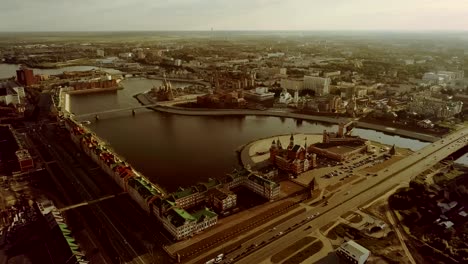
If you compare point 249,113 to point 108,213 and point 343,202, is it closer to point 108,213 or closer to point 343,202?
point 343,202

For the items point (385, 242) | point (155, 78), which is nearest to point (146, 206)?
point (385, 242)

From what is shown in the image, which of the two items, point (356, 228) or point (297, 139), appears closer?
point (356, 228)

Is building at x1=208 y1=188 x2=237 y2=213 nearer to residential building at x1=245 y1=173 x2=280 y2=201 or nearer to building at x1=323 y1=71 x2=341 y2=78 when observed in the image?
residential building at x1=245 y1=173 x2=280 y2=201

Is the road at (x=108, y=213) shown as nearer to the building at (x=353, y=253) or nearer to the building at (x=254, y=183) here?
the building at (x=254, y=183)

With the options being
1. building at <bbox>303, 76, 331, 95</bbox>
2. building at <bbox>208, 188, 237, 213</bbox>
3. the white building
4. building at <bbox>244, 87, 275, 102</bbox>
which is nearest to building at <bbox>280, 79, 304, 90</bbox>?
building at <bbox>303, 76, 331, 95</bbox>

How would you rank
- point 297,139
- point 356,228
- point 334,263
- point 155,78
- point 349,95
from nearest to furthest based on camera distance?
point 334,263
point 356,228
point 297,139
point 349,95
point 155,78

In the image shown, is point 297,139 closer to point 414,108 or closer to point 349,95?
point 414,108

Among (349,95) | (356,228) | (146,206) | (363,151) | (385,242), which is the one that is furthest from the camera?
(349,95)
